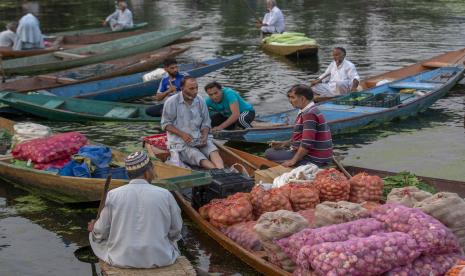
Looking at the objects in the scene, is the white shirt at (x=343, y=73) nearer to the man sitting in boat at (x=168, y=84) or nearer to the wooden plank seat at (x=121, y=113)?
the man sitting in boat at (x=168, y=84)

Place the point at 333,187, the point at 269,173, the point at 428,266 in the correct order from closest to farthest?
1. the point at 428,266
2. the point at 333,187
3. the point at 269,173

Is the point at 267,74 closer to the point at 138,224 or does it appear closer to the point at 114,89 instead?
the point at 114,89

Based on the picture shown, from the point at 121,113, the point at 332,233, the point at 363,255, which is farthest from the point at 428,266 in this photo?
the point at 121,113

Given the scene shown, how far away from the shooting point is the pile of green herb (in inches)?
325

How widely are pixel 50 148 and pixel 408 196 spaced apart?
4592 millimetres

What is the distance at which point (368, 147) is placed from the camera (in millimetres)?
12086

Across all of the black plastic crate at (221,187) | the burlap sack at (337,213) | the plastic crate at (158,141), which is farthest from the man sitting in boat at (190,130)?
the burlap sack at (337,213)

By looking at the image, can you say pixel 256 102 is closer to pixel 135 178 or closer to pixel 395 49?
pixel 395 49

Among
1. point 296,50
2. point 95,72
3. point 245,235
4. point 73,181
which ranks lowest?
point 296,50

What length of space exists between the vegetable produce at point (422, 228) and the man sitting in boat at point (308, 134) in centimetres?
220

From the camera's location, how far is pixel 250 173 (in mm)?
9180

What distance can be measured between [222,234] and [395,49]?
50.4 ft

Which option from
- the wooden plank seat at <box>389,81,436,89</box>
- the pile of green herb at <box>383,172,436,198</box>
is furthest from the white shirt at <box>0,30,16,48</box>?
the pile of green herb at <box>383,172,436,198</box>

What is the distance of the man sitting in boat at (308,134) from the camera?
8.54 metres
